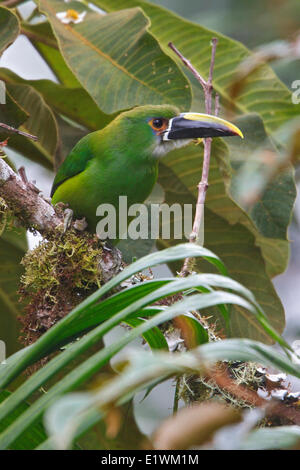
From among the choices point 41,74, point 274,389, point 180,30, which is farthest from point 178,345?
point 41,74

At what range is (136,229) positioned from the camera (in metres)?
2.63

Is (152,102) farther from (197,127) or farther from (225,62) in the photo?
(225,62)

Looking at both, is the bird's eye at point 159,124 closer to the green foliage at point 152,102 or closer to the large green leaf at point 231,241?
the green foliage at point 152,102

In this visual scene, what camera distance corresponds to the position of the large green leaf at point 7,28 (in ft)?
7.53

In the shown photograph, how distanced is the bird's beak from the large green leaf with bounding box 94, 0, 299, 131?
512mm

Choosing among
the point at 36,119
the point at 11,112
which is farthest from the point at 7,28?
the point at 36,119

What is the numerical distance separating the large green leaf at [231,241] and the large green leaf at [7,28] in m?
0.87

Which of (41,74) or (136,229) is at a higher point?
(41,74)

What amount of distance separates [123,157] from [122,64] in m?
0.43

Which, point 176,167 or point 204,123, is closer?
point 204,123

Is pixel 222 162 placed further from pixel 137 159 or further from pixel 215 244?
pixel 215 244

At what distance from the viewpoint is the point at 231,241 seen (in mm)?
2834

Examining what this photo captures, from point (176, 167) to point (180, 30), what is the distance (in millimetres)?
674

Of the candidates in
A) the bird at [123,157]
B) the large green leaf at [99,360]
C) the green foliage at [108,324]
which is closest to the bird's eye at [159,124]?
the bird at [123,157]
